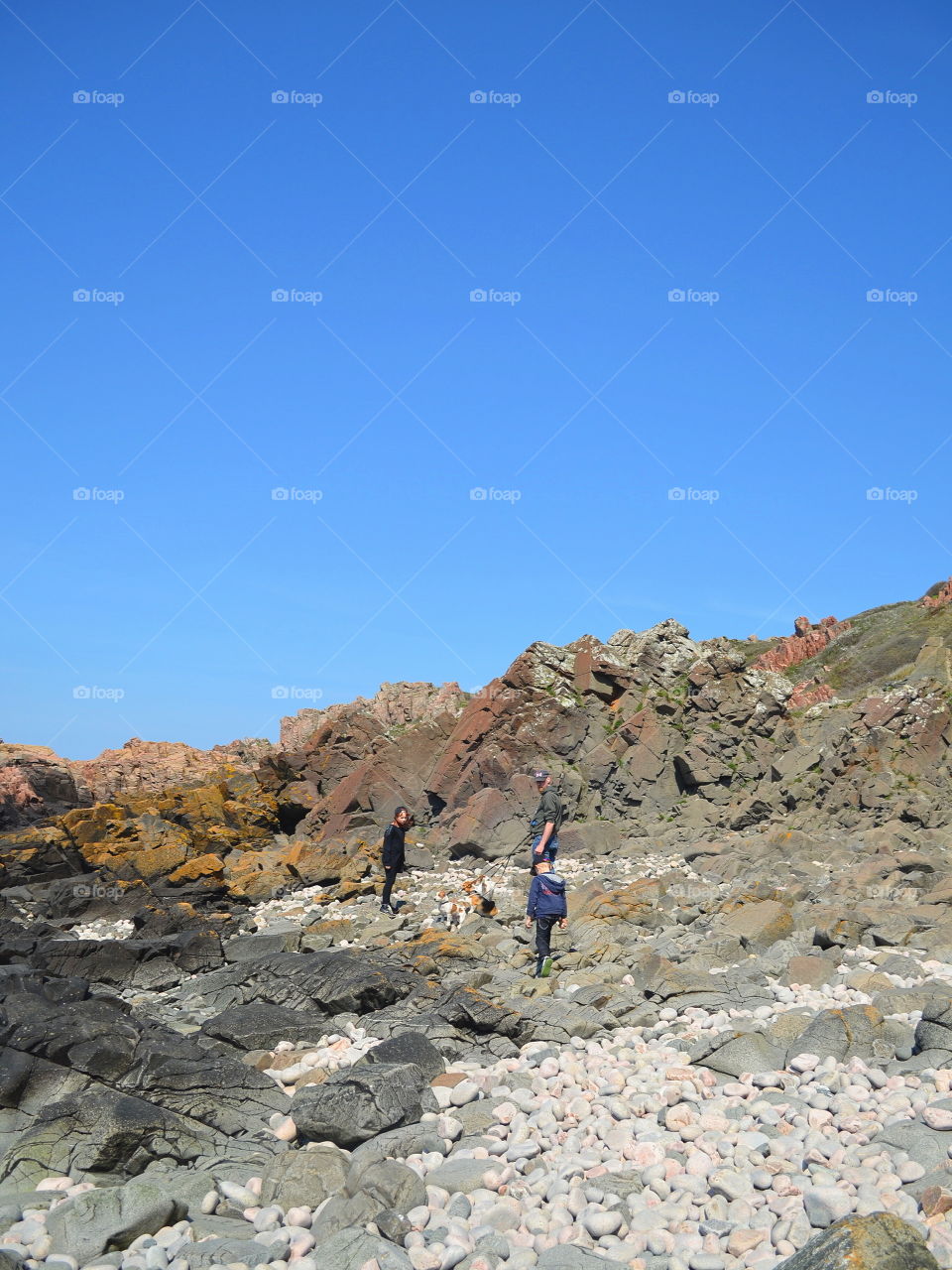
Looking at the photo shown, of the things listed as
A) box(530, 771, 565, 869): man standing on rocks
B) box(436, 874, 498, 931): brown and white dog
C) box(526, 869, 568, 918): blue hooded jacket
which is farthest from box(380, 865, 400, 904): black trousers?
box(526, 869, 568, 918): blue hooded jacket

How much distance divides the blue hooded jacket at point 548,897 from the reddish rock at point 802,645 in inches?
2456

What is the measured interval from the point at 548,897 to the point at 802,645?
6762 centimetres

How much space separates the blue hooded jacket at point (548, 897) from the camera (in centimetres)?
1424

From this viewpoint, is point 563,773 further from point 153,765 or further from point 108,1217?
point 153,765

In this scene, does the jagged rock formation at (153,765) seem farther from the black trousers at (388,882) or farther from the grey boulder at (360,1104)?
the grey boulder at (360,1104)

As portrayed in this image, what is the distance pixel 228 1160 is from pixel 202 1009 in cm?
692

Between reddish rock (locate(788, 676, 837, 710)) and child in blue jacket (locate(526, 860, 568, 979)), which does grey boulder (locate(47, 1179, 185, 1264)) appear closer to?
child in blue jacket (locate(526, 860, 568, 979))

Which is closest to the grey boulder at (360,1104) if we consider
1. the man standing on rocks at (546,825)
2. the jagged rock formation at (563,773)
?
the man standing on rocks at (546,825)

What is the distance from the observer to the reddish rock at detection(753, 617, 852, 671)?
248 ft

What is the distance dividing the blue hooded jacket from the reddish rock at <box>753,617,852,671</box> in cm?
6238

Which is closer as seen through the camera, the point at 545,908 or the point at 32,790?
the point at 545,908

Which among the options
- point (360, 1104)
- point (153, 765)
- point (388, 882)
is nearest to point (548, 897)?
point (360, 1104)

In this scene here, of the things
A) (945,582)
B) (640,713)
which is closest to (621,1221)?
(640,713)

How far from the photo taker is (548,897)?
14266mm
